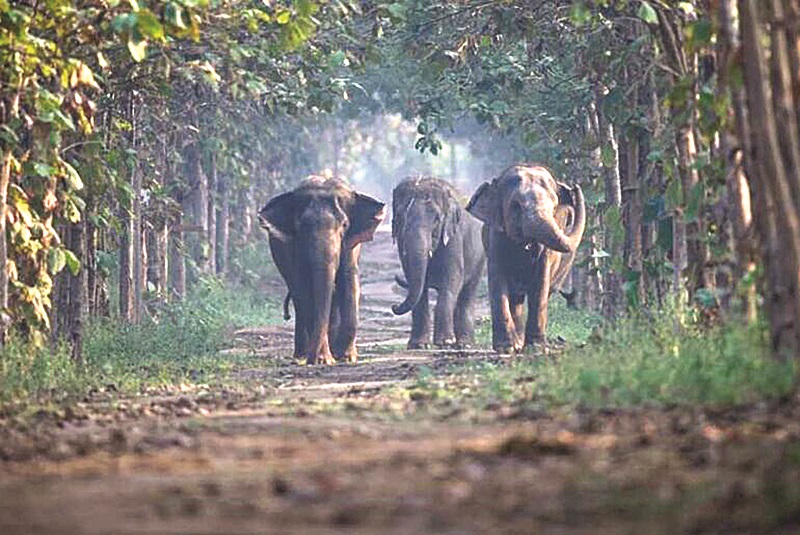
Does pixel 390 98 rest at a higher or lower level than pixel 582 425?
higher

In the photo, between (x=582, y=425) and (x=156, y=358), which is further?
(x=156, y=358)

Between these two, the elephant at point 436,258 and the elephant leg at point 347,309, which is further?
the elephant at point 436,258

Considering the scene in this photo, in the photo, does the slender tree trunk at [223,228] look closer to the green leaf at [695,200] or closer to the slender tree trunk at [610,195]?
the slender tree trunk at [610,195]

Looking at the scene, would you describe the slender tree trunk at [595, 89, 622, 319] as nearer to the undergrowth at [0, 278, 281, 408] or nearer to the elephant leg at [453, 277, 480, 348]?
the elephant leg at [453, 277, 480, 348]

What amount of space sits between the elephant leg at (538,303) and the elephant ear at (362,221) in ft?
6.42

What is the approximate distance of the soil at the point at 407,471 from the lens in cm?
597

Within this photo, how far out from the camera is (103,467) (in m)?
7.83

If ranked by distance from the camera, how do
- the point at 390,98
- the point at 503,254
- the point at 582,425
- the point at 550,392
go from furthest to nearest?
the point at 390,98 → the point at 503,254 → the point at 550,392 → the point at 582,425

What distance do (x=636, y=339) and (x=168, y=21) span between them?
13.7 ft

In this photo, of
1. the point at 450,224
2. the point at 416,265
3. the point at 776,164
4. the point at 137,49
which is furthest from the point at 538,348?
the point at 776,164

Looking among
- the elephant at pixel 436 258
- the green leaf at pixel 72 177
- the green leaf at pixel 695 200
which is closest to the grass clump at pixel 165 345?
the green leaf at pixel 72 177

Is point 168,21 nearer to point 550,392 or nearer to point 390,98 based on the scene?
point 550,392

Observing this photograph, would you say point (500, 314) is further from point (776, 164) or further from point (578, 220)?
point (776, 164)

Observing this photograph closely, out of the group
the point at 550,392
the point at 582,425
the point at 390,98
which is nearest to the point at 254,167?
Answer: the point at 390,98
